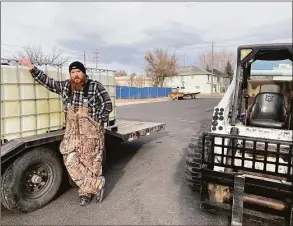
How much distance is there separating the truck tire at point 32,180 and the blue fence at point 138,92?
31343mm

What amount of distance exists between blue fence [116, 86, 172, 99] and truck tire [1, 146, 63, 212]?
31.3 metres

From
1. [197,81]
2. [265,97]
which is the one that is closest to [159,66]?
[197,81]

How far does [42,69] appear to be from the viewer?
169 inches

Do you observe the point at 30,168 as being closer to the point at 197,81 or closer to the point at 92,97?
the point at 92,97

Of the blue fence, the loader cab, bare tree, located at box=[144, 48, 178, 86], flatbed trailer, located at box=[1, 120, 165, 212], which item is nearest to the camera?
flatbed trailer, located at box=[1, 120, 165, 212]

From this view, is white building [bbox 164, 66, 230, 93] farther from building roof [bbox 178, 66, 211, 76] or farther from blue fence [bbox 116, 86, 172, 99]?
blue fence [bbox 116, 86, 172, 99]

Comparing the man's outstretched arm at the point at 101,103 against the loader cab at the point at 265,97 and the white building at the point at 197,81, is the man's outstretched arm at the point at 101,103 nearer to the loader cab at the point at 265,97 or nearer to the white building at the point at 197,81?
the loader cab at the point at 265,97

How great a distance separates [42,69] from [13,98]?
703mm

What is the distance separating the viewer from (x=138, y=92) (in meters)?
38.6

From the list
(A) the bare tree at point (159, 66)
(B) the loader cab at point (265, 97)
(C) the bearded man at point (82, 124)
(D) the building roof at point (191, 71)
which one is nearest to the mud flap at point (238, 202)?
(B) the loader cab at point (265, 97)

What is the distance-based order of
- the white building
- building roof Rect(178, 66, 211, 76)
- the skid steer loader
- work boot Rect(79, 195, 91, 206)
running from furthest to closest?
building roof Rect(178, 66, 211, 76), the white building, work boot Rect(79, 195, 91, 206), the skid steer loader

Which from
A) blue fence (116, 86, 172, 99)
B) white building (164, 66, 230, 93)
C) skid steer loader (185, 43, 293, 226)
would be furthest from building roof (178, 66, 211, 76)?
skid steer loader (185, 43, 293, 226)

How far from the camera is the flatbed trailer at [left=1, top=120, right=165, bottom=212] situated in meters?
3.53

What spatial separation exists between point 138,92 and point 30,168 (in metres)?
35.0
